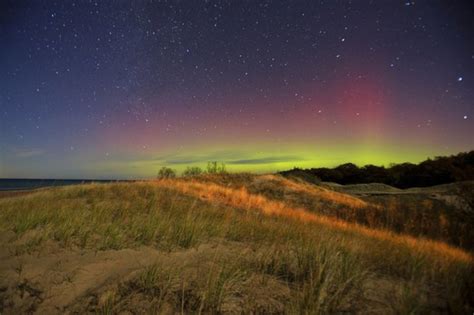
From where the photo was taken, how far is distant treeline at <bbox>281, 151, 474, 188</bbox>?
84.2 feet

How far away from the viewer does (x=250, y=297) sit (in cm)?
314

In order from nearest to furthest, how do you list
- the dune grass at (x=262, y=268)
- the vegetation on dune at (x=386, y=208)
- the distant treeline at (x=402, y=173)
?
the dune grass at (x=262, y=268) → the vegetation on dune at (x=386, y=208) → the distant treeline at (x=402, y=173)

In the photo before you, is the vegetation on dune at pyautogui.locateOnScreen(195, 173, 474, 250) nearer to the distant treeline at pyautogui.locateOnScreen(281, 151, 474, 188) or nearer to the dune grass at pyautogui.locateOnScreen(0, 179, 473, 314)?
the dune grass at pyautogui.locateOnScreen(0, 179, 473, 314)

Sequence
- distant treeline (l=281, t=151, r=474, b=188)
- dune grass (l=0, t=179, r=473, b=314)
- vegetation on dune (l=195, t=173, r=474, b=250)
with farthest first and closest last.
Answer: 1. distant treeline (l=281, t=151, r=474, b=188)
2. vegetation on dune (l=195, t=173, r=474, b=250)
3. dune grass (l=0, t=179, r=473, b=314)

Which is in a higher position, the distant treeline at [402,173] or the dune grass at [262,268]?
the distant treeline at [402,173]

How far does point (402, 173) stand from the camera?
2894 cm

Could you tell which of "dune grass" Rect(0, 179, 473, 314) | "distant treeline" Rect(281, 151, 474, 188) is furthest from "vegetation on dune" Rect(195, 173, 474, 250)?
"distant treeline" Rect(281, 151, 474, 188)

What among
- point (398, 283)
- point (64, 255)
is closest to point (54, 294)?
point (64, 255)

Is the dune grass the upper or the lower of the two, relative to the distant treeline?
lower

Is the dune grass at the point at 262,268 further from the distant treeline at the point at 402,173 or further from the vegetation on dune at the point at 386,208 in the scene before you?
the distant treeline at the point at 402,173

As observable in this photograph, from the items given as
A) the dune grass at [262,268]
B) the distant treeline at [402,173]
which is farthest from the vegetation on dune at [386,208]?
the distant treeline at [402,173]

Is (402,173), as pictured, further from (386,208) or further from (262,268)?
(262,268)

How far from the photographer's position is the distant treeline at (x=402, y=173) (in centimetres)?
2565

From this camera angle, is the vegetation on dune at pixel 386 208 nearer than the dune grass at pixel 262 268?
No
